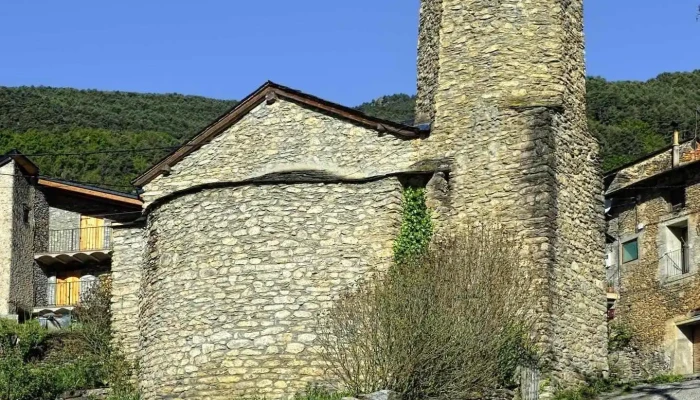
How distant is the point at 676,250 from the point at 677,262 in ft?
1.23

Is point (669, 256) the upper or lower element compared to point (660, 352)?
upper

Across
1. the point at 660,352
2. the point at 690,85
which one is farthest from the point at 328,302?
the point at 690,85

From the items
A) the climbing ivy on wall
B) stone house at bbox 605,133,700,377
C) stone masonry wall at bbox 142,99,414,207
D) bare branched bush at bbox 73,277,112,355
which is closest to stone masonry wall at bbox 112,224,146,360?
bare branched bush at bbox 73,277,112,355

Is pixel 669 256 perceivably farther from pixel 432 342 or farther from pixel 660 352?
pixel 432 342

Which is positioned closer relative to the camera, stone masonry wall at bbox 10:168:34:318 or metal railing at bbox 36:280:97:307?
stone masonry wall at bbox 10:168:34:318

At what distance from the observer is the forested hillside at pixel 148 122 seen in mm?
52375

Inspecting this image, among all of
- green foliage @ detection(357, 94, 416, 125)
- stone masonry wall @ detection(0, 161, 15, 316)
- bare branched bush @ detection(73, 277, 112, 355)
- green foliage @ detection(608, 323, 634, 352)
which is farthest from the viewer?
green foliage @ detection(357, 94, 416, 125)

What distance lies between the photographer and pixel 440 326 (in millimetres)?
18906

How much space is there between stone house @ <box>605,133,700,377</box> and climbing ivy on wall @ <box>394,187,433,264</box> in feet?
44.9

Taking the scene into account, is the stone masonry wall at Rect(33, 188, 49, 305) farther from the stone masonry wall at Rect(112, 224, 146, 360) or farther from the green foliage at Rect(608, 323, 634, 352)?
the green foliage at Rect(608, 323, 634, 352)

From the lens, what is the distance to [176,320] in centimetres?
2302

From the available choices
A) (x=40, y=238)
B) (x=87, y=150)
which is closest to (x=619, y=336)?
(x=40, y=238)

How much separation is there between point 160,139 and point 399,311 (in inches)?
1513

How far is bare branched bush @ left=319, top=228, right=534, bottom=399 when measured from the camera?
61.8 ft
